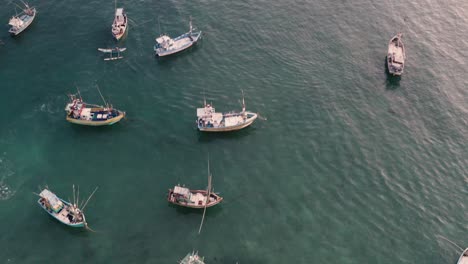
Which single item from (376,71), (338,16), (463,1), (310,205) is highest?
(463,1)

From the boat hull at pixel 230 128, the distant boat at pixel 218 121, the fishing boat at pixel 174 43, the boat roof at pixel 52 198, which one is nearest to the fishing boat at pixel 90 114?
the distant boat at pixel 218 121

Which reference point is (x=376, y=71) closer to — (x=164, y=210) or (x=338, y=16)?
(x=338, y=16)

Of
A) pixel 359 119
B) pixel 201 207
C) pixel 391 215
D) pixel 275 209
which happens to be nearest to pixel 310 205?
pixel 275 209

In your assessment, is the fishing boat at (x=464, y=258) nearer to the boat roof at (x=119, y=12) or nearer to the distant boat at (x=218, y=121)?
the distant boat at (x=218, y=121)

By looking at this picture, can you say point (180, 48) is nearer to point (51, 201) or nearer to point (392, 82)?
point (51, 201)

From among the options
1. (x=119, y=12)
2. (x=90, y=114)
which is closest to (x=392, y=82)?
(x=90, y=114)

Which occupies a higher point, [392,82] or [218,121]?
[392,82]
